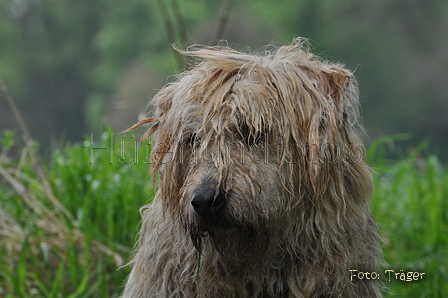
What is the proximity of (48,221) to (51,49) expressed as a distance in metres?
23.5

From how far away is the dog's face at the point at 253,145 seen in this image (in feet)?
7.14

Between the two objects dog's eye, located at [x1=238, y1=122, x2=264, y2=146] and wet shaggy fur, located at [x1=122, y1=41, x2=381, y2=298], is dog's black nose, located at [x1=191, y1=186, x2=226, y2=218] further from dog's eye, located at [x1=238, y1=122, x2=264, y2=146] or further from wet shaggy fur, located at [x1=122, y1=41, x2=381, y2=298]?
dog's eye, located at [x1=238, y1=122, x2=264, y2=146]

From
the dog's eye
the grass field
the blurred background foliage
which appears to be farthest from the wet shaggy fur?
the blurred background foliage

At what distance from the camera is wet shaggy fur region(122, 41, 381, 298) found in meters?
2.26

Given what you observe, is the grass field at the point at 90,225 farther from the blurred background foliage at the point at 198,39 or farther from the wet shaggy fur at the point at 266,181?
the blurred background foliage at the point at 198,39

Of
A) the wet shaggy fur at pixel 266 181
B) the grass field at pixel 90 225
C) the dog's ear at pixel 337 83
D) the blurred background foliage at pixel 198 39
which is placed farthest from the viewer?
the blurred background foliage at pixel 198 39

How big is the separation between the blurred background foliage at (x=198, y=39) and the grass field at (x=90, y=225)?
12264mm

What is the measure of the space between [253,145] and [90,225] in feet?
7.42

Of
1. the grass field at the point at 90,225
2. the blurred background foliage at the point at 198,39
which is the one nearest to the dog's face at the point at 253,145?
the grass field at the point at 90,225

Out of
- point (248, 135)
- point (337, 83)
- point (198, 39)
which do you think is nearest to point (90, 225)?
point (248, 135)

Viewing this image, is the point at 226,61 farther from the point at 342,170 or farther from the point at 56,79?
the point at 56,79

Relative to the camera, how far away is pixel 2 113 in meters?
19.4

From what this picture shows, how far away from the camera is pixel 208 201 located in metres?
2.09

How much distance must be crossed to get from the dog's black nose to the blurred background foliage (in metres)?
15.0
